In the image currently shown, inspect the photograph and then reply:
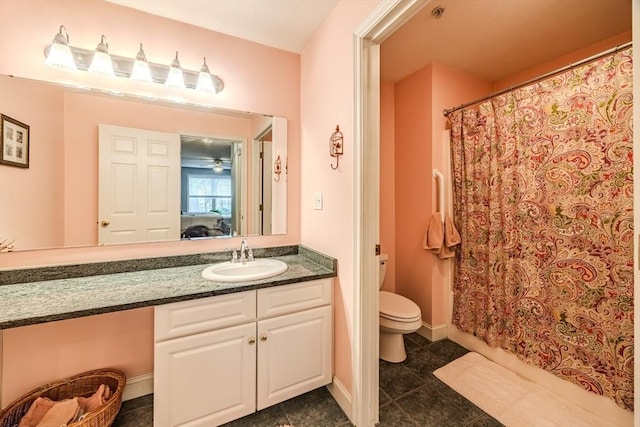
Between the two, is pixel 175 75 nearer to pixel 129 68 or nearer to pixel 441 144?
pixel 129 68

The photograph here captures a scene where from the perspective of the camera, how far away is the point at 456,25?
1716 millimetres

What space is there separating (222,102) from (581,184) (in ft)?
7.46

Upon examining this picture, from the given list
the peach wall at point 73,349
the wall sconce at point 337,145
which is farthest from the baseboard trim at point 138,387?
the wall sconce at point 337,145

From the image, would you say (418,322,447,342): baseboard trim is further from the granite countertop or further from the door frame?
the granite countertop

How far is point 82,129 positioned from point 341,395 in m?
2.12

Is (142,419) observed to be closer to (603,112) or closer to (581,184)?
(581,184)

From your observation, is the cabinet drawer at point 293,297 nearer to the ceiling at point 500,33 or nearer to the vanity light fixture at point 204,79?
the vanity light fixture at point 204,79

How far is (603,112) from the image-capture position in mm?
1409

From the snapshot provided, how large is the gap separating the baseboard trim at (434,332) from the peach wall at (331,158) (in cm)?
108

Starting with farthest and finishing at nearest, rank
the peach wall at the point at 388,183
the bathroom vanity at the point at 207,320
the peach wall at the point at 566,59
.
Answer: the peach wall at the point at 388,183, the peach wall at the point at 566,59, the bathroom vanity at the point at 207,320

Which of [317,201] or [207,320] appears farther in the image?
[317,201]

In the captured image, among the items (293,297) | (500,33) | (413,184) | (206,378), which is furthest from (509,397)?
(500,33)

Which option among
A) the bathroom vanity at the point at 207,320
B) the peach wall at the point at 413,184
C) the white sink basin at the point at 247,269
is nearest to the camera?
the bathroom vanity at the point at 207,320

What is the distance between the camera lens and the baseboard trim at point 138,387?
1.57 meters
